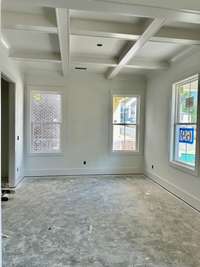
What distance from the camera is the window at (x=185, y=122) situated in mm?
4003

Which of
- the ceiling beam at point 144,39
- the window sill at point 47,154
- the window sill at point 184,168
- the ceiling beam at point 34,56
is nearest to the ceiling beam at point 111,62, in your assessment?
the ceiling beam at point 144,39

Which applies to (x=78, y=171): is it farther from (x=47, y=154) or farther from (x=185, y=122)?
(x=185, y=122)

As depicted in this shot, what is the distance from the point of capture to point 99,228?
2.96 metres

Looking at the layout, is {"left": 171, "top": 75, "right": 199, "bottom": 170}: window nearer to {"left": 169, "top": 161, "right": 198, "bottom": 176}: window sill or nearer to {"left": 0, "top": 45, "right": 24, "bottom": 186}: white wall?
{"left": 169, "top": 161, "right": 198, "bottom": 176}: window sill

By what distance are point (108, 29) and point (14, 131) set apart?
116 inches

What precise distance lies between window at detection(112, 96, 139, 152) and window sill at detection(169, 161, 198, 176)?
1772mm

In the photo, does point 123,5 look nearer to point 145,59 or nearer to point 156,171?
point 145,59

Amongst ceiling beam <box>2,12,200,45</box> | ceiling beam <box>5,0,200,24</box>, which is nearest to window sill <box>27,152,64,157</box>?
ceiling beam <box>2,12,200,45</box>

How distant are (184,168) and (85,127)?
9.42 ft

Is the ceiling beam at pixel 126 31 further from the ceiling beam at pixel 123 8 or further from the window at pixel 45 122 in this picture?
the window at pixel 45 122

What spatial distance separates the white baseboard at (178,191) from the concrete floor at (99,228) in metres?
0.12

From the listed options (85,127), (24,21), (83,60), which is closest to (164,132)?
(85,127)

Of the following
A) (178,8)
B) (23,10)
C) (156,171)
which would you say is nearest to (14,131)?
(23,10)

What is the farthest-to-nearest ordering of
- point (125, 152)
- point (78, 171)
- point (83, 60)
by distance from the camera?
point (125, 152) < point (78, 171) < point (83, 60)
